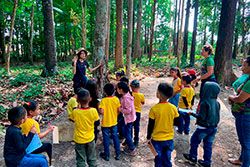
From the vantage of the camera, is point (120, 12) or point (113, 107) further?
point (120, 12)

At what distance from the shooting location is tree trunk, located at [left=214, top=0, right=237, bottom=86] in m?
7.60

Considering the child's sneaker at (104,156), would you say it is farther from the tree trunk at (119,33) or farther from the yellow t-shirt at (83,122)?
the tree trunk at (119,33)

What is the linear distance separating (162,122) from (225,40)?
23.8ft

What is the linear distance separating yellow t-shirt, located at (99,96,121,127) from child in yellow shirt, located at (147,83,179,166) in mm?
876

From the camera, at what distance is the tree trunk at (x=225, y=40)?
760 centimetres

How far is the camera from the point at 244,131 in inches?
115

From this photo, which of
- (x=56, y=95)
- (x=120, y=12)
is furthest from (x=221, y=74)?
(x=56, y=95)

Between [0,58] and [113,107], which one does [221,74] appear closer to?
[113,107]

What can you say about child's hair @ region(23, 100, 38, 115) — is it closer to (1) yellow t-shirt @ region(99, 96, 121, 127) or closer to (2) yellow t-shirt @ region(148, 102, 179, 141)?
(1) yellow t-shirt @ region(99, 96, 121, 127)

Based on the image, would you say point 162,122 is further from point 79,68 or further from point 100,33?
point 100,33

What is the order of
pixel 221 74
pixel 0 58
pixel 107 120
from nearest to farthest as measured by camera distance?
pixel 107 120, pixel 221 74, pixel 0 58

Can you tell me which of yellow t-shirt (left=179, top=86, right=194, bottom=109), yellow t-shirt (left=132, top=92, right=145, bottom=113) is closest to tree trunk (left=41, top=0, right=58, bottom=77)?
yellow t-shirt (left=132, top=92, right=145, bottom=113)

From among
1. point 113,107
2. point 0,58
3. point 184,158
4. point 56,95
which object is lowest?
point 184,158

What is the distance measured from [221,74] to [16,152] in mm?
8824
